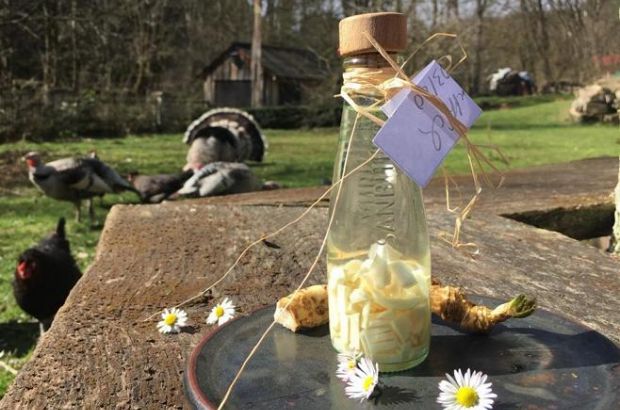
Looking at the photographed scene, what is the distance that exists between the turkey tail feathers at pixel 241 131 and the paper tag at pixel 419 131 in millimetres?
9859

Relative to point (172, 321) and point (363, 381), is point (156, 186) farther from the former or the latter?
point (363, 381)

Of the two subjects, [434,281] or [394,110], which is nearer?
[394,110]

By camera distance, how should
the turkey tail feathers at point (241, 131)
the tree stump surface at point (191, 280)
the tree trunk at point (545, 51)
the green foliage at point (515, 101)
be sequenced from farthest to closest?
1. the tree trunk at point (545, 51)
2. the green foliage at point (515, 101)
3. the turkey tail feathers at point (241, 131)
4. the tree stump surface at point (191, 280)

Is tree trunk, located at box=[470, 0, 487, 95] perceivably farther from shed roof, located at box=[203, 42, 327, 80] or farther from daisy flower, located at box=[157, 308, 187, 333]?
daisy flower, located at box=[157, 308, 187, 333]

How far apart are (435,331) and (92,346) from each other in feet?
2.06

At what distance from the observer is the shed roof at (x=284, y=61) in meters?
25.3

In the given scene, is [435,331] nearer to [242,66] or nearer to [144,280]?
[144,280]

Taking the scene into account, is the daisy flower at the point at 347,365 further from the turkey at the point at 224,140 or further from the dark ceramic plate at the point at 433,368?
the turkey at the point at 224,140

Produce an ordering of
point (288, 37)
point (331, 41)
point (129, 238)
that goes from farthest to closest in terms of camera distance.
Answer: point (288, 37) < point (331, 41) < point (129, 238)

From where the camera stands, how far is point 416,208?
39.3 inches

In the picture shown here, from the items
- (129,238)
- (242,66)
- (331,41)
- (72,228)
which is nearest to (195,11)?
(242,66)

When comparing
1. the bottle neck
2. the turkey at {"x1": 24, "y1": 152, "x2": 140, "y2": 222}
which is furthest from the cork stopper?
the turkey at {"x1": 24, "y1": 152, "x2": 140, "y2": 222}

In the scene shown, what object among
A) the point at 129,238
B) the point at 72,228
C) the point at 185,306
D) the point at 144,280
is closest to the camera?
the point at 185,306

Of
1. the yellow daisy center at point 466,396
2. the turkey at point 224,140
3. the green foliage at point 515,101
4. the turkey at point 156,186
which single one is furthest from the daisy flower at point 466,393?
the green foliage at point 515,101
